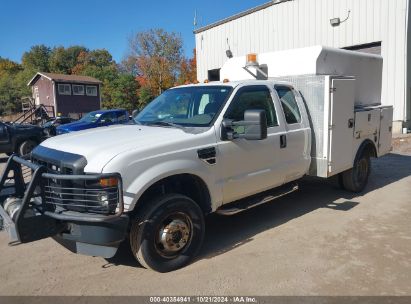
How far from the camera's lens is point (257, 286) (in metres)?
3.71

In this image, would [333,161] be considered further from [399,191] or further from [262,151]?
[399,191]

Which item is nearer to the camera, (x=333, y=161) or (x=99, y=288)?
(x=99, y=288)

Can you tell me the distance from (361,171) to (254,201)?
2974 millimetres

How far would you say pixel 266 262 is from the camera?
13.8 ft

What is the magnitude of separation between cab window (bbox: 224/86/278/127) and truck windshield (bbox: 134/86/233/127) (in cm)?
14

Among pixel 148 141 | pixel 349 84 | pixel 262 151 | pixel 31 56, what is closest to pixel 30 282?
pixel 148 141

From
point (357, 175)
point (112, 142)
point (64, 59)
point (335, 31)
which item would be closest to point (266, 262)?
point (112, 142)

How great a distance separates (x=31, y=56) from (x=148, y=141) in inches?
3370

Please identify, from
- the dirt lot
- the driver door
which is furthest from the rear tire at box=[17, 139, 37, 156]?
the driver door

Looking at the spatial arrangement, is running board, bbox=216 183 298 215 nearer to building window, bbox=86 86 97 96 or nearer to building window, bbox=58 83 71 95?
building window, bbox=58 83 71 95

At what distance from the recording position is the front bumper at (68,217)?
346 cm

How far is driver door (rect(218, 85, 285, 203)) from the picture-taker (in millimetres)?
4547

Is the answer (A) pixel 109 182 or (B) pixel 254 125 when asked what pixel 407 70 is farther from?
(A) pixel 109 182

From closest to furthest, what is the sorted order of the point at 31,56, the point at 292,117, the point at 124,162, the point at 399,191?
the point at 124,162, the point at 292,117, the point at 399,191, the point at 31,56
